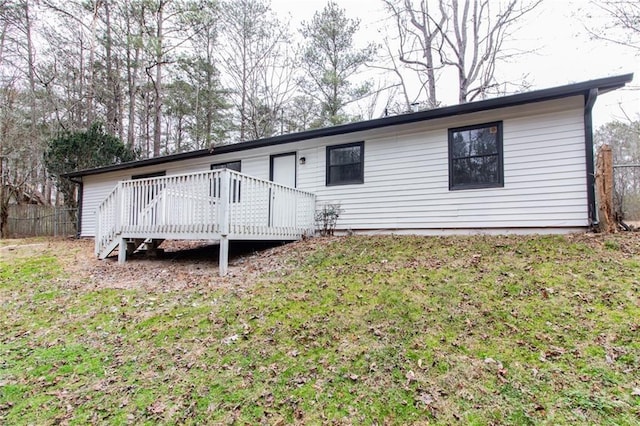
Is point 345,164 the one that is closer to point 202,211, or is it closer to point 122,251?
point 202,211

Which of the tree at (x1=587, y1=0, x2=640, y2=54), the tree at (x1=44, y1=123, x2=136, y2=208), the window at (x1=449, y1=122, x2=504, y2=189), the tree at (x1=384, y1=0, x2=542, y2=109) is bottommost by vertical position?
the window at (x1=449, y1=122, x2=504, y2=189)

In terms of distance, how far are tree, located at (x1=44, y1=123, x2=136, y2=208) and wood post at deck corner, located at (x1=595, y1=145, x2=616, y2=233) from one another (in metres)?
16.9

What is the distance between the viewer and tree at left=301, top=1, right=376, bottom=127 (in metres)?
17.9

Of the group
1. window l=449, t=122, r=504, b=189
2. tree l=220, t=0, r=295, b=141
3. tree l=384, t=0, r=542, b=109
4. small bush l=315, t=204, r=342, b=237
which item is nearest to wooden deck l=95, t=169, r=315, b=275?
small bush l=315, t=204, r=342, b=237

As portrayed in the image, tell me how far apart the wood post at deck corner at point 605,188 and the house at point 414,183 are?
0.20 meters

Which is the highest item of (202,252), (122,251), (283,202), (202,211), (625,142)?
(625,142)

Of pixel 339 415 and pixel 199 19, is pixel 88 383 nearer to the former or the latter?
pixel 339 415

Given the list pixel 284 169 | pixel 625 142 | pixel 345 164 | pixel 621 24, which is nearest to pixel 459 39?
pixel 621 24

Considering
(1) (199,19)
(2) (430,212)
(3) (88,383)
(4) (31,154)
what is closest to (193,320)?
(3) (88,383)

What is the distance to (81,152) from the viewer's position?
1413 centimetres

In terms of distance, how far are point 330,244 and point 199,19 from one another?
16.6 meters

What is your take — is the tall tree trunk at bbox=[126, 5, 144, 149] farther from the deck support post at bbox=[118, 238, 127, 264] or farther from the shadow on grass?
the deck support post at bbox=[118, 238, 127, 264]

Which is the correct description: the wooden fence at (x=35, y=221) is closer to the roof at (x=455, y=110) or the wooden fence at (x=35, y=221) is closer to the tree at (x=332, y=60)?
the roof at (x=455, y=110)

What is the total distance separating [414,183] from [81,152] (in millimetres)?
14040
